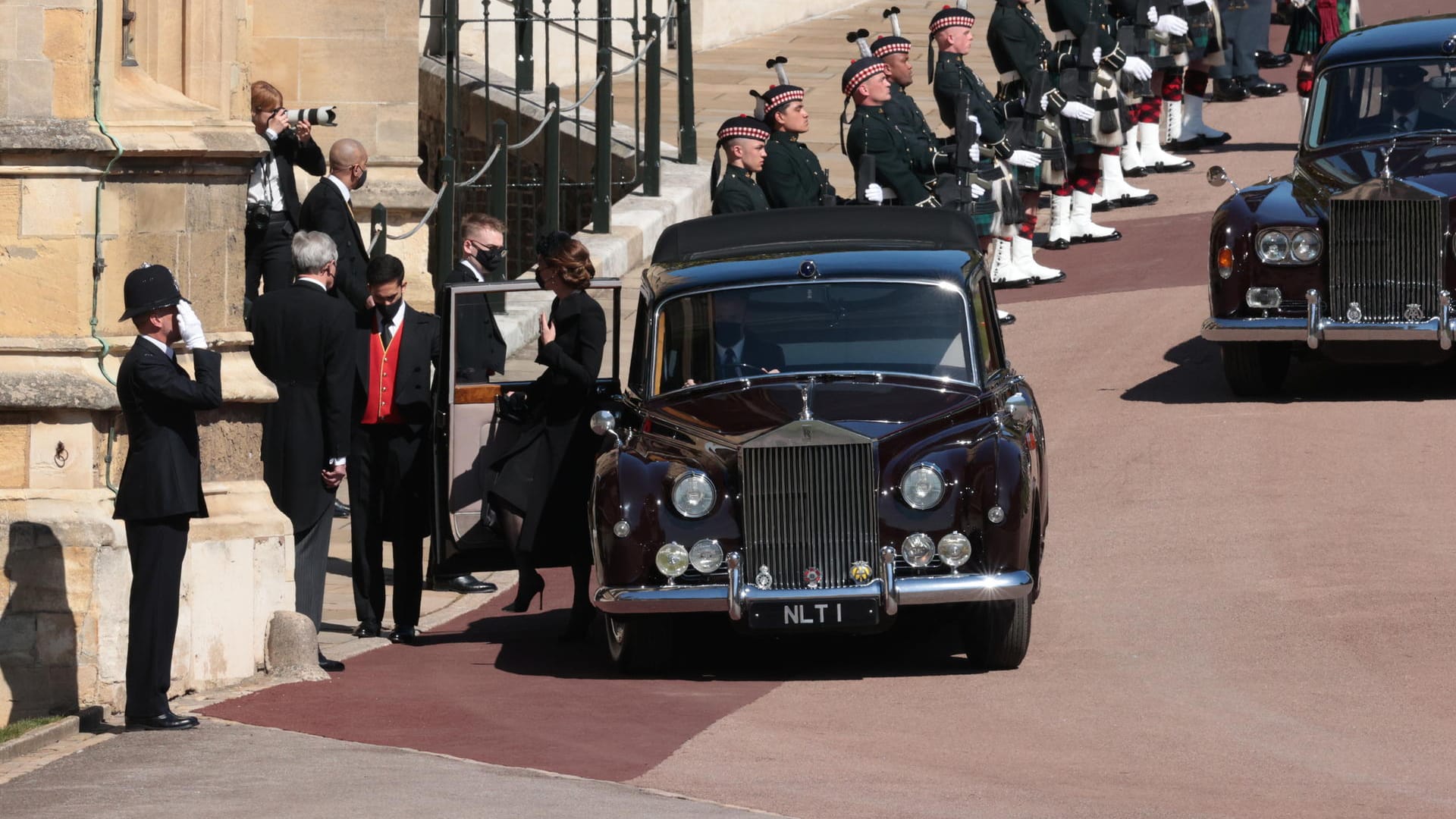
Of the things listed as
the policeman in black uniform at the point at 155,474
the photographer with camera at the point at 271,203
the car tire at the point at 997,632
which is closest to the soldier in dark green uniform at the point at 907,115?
the photographer with camera at the point at 271,203

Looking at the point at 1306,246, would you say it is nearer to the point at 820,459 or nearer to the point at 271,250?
the point at 820,459

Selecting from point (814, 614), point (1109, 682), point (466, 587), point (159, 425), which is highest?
point (159, 425)

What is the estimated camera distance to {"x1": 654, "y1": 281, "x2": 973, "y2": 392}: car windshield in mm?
10867

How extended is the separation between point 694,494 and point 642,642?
2.34ft

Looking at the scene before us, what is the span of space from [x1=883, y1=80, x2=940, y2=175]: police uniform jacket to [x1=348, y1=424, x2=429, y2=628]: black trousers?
20.6 feet

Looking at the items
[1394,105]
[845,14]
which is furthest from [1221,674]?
[845,14]

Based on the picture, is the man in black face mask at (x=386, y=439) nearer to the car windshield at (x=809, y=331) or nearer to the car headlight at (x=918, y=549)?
the car windshield at (x=809, y=331)

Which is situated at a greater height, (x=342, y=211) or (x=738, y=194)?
(x=738, y=194)

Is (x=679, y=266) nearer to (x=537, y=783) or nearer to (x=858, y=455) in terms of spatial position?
(x=858, y=455)

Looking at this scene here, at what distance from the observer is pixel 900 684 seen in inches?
393

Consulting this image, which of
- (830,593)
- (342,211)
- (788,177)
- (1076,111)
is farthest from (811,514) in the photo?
(1076,111)

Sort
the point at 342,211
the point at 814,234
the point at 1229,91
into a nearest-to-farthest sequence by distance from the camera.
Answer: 1. the point at 814,234
2. the point at 342,211
3. the point at 1229,91

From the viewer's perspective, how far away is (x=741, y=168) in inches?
592

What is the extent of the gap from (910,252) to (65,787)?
4.68 meters
